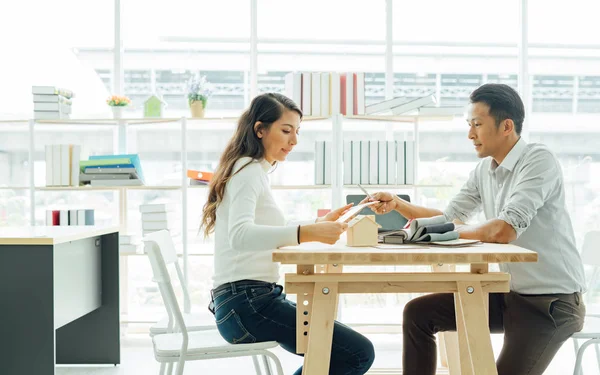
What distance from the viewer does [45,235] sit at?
2836 millimetres

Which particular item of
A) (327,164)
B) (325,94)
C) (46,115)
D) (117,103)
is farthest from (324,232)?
(46,115)

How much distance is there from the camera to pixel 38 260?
9.12 feet

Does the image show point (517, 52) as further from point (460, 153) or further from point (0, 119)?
point (0, 119)

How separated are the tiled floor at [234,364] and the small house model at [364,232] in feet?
4.93

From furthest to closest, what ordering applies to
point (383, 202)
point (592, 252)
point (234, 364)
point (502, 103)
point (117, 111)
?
point (117, 111) < point (234, 364) < point (592, 252) < point (383, 202) < point (502, 103)

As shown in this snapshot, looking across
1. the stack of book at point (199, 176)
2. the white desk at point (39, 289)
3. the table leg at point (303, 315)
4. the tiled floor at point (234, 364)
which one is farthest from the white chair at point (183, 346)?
the stack of book at point (199, 176)

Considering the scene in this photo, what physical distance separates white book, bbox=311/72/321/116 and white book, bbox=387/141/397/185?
0.47 meters

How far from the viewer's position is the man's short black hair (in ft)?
7.97

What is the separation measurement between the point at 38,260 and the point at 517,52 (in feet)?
10.7

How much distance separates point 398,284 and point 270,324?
436 millimetres

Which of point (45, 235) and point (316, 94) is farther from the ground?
point (316, 94)

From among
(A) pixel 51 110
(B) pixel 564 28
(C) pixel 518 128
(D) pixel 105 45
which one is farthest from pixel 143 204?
(B) pixel 564 28

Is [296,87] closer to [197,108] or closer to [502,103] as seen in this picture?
[197,108]

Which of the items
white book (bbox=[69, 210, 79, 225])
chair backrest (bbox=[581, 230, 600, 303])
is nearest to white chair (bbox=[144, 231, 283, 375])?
chair backrest (bbox=[581, 230, 600, 303])
